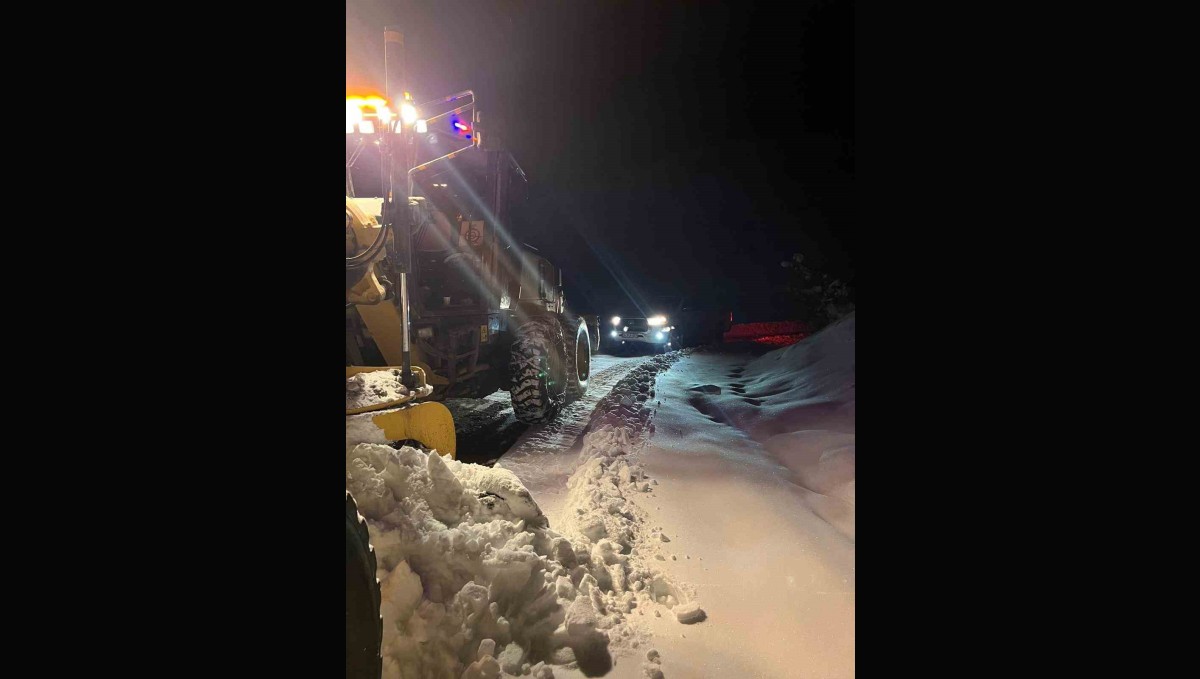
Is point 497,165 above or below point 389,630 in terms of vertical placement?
above

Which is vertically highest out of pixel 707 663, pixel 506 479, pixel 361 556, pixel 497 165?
pixel 497 165

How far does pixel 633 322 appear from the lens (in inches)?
730

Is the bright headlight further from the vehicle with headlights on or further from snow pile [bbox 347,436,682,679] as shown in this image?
the vehicle with headlights on

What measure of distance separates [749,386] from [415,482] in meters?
9.91

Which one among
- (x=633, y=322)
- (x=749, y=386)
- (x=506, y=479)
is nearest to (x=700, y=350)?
(x=633, y=322)

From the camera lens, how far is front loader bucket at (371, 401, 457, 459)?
338 cm

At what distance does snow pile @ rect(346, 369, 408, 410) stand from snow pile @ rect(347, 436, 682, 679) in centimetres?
74

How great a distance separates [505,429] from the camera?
6.65m

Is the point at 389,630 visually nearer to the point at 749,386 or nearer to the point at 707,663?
the point at 707,663

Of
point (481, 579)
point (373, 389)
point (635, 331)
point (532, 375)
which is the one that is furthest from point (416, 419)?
point (635, 331)

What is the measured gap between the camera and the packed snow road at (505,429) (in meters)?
5.61

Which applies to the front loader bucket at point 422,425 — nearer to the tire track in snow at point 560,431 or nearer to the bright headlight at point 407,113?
the tire track in snow at point 560,431

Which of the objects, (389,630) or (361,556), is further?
(389,630)

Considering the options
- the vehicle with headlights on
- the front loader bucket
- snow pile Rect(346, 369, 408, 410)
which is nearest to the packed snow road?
the front loader bucket
